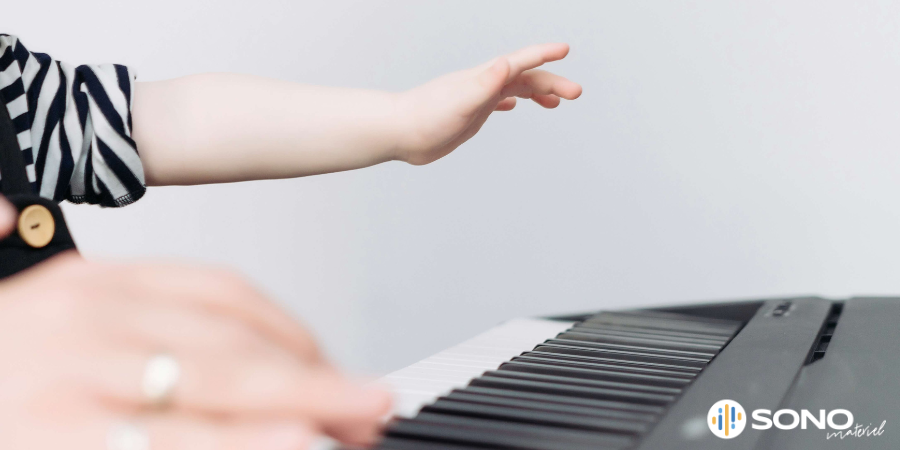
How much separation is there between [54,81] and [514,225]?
3.98 ft

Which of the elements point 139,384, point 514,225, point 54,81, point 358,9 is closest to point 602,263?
point 514,225

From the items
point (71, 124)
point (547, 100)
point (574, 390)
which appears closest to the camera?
point (574, 390)

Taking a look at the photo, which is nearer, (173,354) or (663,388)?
(173,354)

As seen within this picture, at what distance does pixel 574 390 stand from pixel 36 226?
302 mm

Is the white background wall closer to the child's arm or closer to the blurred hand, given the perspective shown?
the child's arm

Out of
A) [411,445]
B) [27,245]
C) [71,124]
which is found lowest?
[411,445]

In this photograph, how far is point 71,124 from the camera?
28.1 inches

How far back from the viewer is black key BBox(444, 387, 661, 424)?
41cm

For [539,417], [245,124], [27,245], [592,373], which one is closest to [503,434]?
[539,417]

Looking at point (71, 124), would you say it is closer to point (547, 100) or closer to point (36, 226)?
point (36, 226)

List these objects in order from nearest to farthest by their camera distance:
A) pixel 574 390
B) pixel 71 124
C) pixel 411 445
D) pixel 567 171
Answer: pixel 411 445
pixel 574 390
pixel 71 124
pixel 567 171

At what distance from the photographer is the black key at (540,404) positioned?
412 millimetres

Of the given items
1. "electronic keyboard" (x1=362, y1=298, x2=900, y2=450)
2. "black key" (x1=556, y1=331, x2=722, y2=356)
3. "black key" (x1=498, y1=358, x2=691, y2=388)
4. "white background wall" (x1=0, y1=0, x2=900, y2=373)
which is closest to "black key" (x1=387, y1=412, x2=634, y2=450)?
"electronic keyboard" (x1=362, y1=298, x2=900, y2=450)

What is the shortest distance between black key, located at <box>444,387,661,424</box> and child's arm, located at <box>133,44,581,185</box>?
13.8 inches
